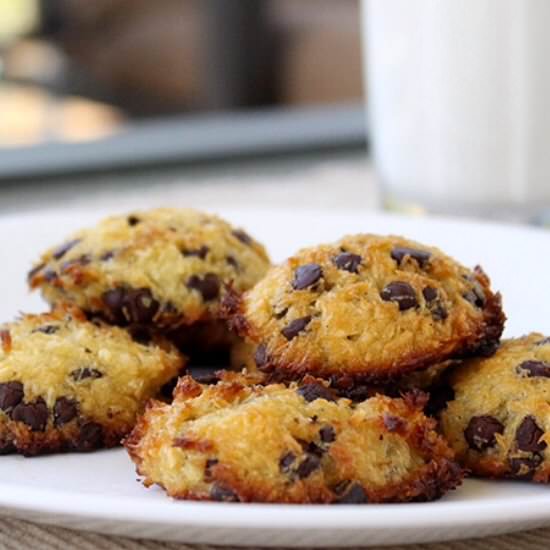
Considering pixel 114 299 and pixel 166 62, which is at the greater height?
pixel 114 299

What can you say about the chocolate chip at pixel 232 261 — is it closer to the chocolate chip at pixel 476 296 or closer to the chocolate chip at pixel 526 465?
the chocolate chip at pixel 476 296

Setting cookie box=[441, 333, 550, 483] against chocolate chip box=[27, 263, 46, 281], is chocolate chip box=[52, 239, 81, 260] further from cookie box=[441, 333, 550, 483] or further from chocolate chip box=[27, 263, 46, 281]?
cookie box=[441, 333, 550, 483]

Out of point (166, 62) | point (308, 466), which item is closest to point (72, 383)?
point (308, 466)

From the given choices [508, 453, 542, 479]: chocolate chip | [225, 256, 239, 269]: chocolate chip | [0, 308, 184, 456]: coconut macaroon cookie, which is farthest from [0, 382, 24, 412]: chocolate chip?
[508, 453, 542, 479]: chocolate chip

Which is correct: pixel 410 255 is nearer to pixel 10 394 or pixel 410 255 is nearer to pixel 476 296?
pixel 476 296

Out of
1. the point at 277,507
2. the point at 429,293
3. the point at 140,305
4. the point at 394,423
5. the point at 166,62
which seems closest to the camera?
the point at 277,507

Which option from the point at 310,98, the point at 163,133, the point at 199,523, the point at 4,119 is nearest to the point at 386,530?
the point at 199,523

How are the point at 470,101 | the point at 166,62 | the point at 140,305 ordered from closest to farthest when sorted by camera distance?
the point at 140,305 < the point at 470,101 < the point at 166,62
